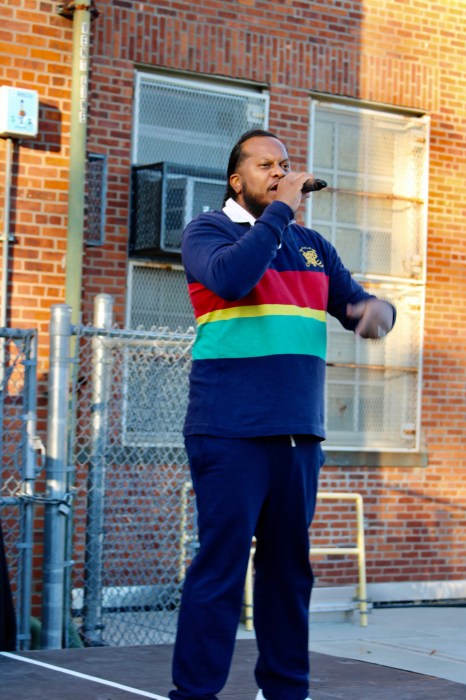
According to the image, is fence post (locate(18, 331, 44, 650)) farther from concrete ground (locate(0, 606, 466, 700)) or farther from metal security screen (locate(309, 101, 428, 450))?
metal security screen (locate(309, 101, 428, 450))

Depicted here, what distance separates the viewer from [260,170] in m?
3.93

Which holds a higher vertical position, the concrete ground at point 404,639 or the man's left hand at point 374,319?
the man's left hand at point 374,319

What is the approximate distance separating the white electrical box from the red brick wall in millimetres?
178

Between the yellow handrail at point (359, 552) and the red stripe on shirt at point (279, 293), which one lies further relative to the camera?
the yellow handrail at point (359, 552)

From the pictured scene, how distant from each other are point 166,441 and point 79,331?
3.63 ft

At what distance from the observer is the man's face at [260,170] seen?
3918 mm

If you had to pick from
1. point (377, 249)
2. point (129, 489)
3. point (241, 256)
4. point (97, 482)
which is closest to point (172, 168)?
point (377, 249)

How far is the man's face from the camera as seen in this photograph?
3918 mm

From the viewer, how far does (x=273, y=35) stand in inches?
339

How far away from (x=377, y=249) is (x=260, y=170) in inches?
211

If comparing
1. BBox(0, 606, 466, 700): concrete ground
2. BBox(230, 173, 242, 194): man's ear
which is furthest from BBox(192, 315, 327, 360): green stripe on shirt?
BBox(0, 606, 466, 700): concrete ground

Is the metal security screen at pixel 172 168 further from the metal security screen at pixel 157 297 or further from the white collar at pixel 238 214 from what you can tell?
the white collar at pixel 238 214

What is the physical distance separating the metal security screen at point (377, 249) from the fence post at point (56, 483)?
3.10m

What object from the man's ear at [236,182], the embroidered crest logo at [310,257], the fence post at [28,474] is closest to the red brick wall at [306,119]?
Answer: the fence post at [28,474]
